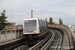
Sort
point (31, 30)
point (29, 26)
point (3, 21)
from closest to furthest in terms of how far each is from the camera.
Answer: point (31, 30), point (29, 26), point (3, 21)

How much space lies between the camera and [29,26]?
15.6 metres

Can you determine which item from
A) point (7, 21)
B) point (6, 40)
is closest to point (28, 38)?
point (6, 40)

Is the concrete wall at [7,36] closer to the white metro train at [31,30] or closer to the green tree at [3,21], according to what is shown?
the white metro train at [31,30]

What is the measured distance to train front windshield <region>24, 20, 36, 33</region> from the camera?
15.4 meters

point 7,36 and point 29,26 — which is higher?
point 29,26

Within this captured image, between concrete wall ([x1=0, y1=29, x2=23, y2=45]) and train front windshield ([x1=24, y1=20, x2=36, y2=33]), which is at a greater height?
train front windshield ([x1=24, y1=20, x2=36, y2=33])

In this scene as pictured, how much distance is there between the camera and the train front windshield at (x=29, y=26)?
1543cm

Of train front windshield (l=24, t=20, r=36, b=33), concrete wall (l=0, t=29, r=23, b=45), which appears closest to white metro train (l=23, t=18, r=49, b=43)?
train front windshield (l=24, t=20, r=36, b=33)

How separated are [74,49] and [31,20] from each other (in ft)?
21.5

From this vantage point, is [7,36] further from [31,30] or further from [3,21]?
[3,21]

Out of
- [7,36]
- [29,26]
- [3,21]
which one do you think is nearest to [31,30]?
[29,26]

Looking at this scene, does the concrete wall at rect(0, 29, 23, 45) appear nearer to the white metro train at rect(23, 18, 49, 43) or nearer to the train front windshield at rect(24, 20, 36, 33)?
the white metro train at rect(23, 18, 49, 43)

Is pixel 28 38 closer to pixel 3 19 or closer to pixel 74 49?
pixel 74 49

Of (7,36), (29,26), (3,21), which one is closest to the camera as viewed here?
(7,36)
